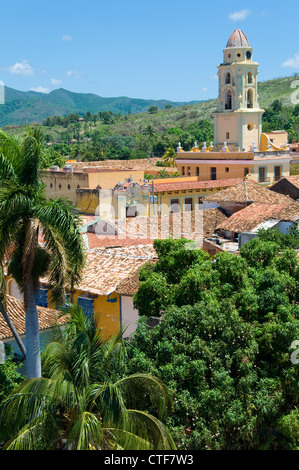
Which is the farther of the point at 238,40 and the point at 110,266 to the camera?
the point at 238,40

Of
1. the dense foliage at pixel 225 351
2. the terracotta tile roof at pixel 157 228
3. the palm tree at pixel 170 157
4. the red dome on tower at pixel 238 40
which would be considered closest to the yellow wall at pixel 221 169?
the red dome on tower at pixel 238 40

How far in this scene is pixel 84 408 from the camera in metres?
9.65

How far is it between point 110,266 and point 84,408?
11.7 m

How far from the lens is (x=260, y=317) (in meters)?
12.4

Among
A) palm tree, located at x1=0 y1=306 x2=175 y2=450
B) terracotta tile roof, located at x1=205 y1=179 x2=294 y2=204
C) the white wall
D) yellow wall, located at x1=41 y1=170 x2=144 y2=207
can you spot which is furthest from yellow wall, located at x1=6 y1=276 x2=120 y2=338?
yellow wall, located at x1=41 y1=170 x2=144 y2=207

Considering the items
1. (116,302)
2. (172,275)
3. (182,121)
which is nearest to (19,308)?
(116,302)

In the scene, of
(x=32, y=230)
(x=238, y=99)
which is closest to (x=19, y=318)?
(x=32, y=230)

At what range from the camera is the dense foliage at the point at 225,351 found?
10.4 metres

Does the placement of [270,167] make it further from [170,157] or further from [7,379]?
[7,379]

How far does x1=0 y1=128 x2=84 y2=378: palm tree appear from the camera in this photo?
10695mm

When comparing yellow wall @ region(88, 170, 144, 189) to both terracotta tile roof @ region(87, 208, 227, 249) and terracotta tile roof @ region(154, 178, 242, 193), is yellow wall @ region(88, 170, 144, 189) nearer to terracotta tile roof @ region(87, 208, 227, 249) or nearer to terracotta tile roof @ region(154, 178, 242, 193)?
terracotta tile roof @ region(154, 178, 242, 193)
